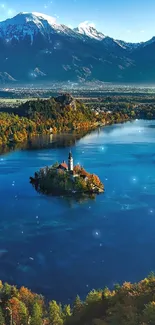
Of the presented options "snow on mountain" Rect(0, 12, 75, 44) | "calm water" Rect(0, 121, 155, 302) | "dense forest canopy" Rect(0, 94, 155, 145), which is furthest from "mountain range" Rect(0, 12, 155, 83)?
"calm water" Rect(0, 121, 155, 302)

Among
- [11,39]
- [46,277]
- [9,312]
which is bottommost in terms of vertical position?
[46,277]

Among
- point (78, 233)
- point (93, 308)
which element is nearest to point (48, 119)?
point (78, 233)

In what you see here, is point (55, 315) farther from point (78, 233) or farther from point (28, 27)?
point (28, 27)

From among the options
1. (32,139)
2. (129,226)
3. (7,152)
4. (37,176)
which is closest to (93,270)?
(129,226)

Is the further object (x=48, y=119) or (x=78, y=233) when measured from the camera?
(x=48, y=119)

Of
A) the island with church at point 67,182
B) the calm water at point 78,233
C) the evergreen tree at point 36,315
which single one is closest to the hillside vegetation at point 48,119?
the calm water at point 78,233

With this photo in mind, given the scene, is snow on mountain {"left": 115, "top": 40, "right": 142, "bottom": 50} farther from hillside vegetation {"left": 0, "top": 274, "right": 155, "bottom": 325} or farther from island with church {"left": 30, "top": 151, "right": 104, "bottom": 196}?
hillside vegetation {"left": 0, "top": 274, "right": 155, "bottom": 325}

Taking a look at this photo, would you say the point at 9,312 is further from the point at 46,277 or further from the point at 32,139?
the point at 32,139

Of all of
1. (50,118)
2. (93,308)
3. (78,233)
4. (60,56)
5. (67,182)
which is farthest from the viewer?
(60,56)
